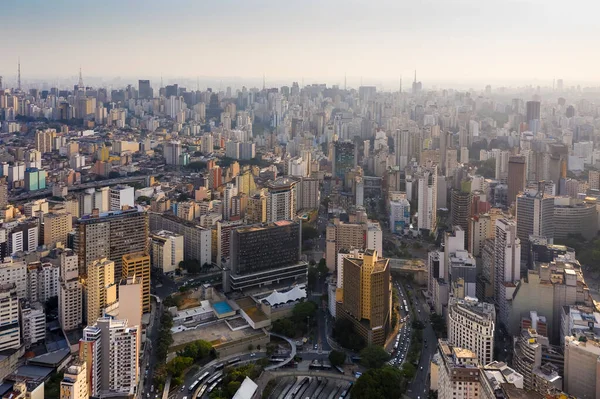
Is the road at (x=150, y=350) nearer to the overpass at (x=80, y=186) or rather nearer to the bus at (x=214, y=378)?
the bus at (x=214, y=378)

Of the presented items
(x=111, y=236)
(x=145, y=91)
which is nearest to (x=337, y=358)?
(x=111, y=236)

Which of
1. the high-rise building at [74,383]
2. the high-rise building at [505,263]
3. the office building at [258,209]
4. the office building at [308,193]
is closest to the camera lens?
the high-rise building at [74,383]

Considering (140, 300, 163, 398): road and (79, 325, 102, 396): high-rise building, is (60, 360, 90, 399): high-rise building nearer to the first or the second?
(79, 325, 102, 396): high-rise building

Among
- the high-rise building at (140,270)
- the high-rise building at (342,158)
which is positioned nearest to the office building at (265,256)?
the high-rise building at (140,270)

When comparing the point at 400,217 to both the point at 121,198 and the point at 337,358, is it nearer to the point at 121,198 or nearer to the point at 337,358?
the point at 121,198

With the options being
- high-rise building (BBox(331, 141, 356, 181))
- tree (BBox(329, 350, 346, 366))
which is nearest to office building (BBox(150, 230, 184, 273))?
tree (BBox(329, 350, 346, 366))

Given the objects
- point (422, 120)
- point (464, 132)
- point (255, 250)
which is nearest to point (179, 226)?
point (255, 250)
